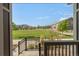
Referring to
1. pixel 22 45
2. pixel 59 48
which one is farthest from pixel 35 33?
pixel 59 48

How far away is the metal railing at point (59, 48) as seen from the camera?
142 inches

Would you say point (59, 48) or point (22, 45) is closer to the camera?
point (59, 48)

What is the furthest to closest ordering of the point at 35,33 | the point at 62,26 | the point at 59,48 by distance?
the point at 62,26
the point at 35,33
the point at 59,48

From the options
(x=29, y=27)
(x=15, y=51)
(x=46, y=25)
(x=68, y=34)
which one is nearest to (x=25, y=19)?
(x=29, y=27)

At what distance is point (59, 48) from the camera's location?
3773 millimetres

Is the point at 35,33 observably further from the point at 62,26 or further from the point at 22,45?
the point at 62,26

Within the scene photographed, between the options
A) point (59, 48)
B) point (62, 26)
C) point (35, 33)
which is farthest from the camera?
point (62, 26)

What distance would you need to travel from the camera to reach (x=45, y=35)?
3.95 meters

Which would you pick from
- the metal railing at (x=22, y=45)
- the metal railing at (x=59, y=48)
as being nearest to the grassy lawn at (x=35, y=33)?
the metal railing at (x=22, y=45)

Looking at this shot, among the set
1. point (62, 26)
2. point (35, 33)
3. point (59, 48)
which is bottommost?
point (59, 48)

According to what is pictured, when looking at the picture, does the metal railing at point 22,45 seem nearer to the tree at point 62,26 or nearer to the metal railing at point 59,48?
the metal railing at point 59,48

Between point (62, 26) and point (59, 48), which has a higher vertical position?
point (62, 26)

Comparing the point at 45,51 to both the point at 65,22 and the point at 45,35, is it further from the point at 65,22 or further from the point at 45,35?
the point at 65,22

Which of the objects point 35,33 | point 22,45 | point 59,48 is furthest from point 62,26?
point 22,45
